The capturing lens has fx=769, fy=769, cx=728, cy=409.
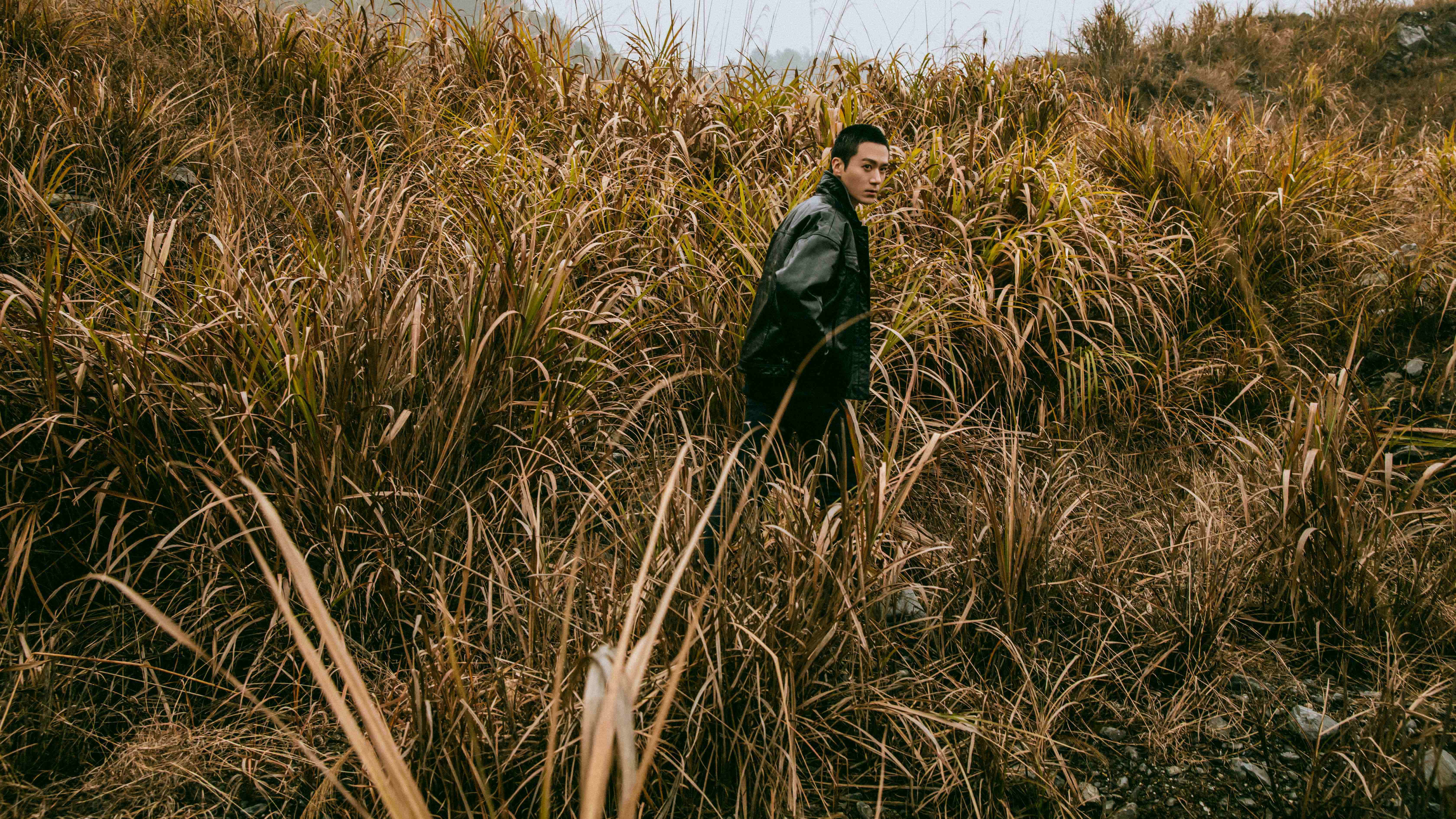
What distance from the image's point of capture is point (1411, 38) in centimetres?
836

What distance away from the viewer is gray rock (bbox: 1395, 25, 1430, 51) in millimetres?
8289

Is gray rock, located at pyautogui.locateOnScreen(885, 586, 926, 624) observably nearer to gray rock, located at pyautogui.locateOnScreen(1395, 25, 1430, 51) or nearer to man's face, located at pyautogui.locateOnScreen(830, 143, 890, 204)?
man's face, located at pyautogui.locateOnScreen(830, 143, 890, 204)

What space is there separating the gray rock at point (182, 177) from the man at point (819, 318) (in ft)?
9.59

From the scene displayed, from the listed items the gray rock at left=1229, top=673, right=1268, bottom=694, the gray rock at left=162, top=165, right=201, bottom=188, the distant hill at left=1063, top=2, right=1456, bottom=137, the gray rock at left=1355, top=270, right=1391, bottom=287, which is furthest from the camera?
the distant hill at left=1063, top=2, right=1456, bottom=137

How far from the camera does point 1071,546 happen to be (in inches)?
99.7

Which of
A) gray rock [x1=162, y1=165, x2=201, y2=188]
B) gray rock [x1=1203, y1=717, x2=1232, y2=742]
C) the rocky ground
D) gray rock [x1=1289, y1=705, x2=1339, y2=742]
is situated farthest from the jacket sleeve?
gray rock [x1=162, y1=165, x2=201, y2=188]

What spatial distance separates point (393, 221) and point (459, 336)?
3.92ft

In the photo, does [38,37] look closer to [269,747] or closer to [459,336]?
[459,336]

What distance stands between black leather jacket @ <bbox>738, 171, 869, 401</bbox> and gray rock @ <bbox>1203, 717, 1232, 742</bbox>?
4.43 feet

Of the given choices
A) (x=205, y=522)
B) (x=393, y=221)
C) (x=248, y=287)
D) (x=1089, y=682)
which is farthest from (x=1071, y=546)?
(x=393, y=221)

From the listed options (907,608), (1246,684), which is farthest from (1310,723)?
(907,608)

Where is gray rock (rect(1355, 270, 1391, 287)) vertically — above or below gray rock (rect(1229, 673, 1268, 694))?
above

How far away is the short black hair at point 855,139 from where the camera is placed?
2553 millimetres

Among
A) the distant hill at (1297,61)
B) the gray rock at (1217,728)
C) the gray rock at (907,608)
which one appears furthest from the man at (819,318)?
the distant hill at (1297,61)
